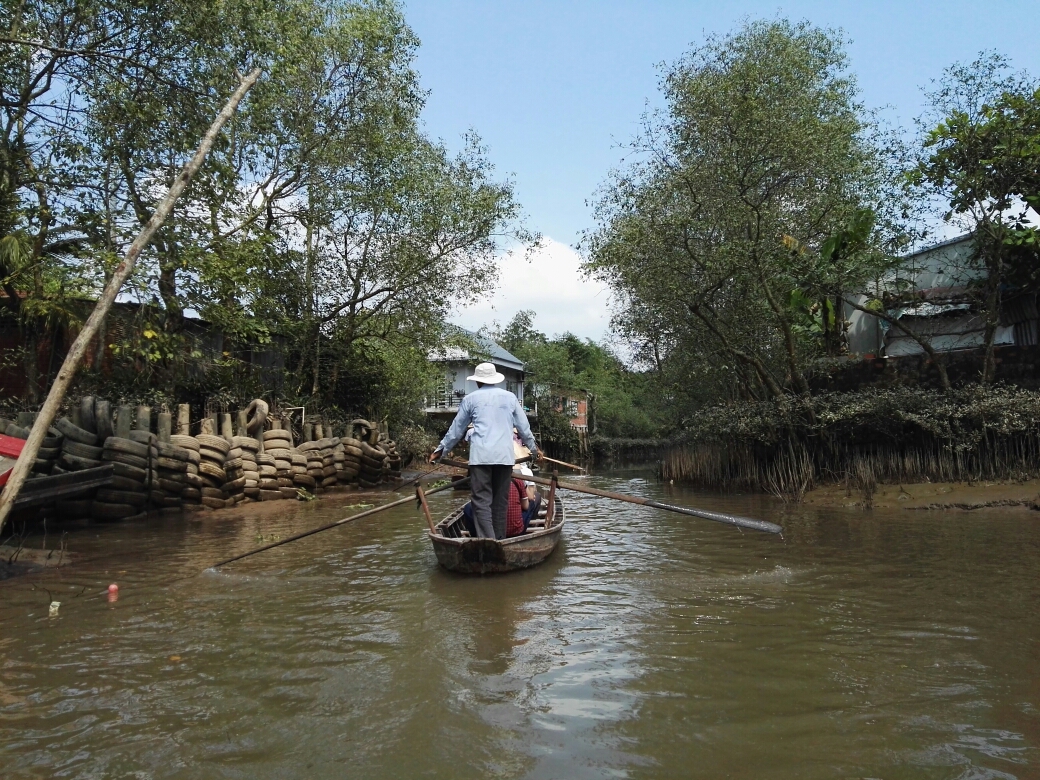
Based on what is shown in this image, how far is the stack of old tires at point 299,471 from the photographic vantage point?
1427cm

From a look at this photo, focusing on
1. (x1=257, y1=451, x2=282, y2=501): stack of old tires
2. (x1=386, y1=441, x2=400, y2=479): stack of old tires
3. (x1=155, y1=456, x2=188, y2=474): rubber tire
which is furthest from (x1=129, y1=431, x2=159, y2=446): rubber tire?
(x1=386, y1=441, x2=400, y2=479): stack of old tires

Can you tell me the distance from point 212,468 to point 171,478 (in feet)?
2.70

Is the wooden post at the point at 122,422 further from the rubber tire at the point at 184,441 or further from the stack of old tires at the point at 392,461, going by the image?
the stack of old tires at the point at 392,461

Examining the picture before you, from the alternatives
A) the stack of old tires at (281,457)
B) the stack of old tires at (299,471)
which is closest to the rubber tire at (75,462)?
the stack of old tires at (281,457)

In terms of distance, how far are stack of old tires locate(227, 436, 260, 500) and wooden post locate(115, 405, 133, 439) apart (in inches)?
83.4

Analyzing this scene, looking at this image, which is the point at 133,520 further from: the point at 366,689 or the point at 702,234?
the point at 702,234

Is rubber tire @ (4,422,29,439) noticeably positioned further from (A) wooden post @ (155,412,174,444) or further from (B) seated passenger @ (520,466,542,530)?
(B) seated passenger @ (520,466,542,530)

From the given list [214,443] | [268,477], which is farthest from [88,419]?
[268,477]

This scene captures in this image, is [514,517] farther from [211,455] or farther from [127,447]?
[211,455]

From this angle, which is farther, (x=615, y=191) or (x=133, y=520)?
(x=615, y=191)

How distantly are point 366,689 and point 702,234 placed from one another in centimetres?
1251

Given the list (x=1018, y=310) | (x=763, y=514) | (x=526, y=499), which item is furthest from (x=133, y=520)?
(x=1018, y=310)

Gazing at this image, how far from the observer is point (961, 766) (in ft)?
10.0

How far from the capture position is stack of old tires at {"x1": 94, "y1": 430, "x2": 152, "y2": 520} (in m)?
10.2
